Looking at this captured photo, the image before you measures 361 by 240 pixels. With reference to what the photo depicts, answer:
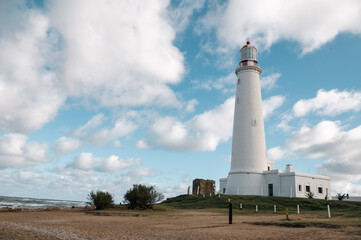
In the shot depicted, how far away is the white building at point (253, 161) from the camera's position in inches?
1286

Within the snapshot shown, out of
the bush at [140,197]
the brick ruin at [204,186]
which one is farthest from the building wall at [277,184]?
the bush at [140,197]

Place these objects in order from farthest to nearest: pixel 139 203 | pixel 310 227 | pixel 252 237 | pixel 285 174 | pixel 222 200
→ pixel 285 174, pixel 222 200, pixel 139 203, pixel 310 227, pixel 252 237

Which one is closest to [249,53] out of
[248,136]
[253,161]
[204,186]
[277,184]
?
[248,136]

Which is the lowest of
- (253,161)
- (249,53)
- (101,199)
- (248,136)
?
(101,199)

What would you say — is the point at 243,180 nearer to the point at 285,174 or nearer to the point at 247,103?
the point at 285,174

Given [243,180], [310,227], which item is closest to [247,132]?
[243,180]

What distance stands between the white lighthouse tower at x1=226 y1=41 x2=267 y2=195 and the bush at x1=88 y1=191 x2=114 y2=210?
1560 cm

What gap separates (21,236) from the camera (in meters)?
8.78

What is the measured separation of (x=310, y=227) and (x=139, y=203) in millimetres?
14722

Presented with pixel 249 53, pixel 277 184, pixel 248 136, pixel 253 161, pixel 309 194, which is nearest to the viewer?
pixel 309 194

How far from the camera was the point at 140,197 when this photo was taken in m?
23.3

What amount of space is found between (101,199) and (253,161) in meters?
18.3

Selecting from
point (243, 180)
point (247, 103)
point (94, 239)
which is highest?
point (247, 103)

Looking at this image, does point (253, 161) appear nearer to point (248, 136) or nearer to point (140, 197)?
point (248, 136)
